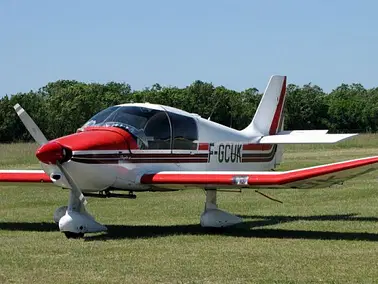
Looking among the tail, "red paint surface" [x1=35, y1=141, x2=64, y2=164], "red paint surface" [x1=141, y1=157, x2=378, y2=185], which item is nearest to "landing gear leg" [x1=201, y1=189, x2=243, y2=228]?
"red paint surface" [x1=141, y1=157, x2=378, y2=185]

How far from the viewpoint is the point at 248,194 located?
19.4 m

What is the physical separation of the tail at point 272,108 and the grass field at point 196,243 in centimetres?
166

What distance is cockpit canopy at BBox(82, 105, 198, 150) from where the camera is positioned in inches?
490

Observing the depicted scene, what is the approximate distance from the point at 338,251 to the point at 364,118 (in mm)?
97683

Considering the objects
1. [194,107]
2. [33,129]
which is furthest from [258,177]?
[194,107]

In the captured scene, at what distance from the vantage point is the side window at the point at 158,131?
41.3 feet

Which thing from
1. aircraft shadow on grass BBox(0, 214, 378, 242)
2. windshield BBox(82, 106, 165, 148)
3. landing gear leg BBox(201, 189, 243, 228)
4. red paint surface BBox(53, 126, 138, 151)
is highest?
windshield BBox(82, 106, 165, 148)

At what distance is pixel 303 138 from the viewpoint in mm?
14391

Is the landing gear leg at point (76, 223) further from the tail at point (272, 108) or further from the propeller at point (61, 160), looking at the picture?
the tail at point (272, 108)

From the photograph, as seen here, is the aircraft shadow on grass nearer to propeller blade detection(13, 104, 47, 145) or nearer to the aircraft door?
the aircraft door

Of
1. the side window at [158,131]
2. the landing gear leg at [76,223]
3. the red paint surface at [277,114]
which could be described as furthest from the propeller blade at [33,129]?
the red paint surface at [277,114]

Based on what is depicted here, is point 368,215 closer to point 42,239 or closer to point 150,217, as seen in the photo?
point 150,217

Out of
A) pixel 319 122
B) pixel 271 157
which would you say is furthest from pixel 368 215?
pixel 319 122

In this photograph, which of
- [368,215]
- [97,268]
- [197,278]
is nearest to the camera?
[197,278]
